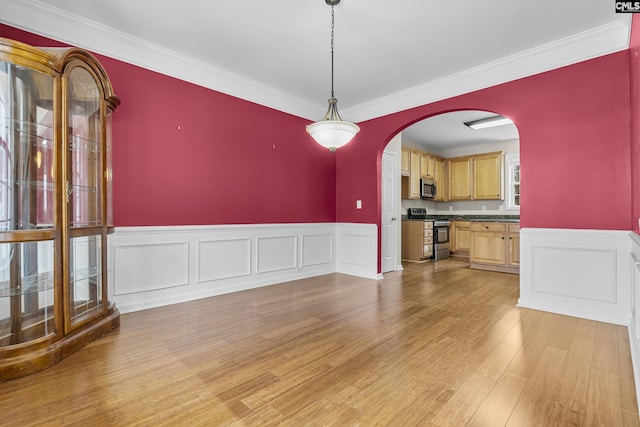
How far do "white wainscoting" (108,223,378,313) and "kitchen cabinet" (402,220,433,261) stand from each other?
2.08m

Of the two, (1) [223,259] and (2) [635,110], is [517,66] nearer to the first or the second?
(2) [635,110]

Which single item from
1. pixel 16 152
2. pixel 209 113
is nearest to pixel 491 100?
pixel 209 113

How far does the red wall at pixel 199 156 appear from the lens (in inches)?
124

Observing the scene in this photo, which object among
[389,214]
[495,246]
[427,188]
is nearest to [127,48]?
[389,214]

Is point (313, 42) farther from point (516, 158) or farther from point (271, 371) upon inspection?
point (516, 158)

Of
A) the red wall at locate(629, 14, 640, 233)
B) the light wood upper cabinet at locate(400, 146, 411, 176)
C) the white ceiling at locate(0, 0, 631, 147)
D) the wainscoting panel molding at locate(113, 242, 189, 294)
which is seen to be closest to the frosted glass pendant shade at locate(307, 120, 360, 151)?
the white ceiling at locate(0, 0, 631, 147)

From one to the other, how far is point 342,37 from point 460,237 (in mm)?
5647

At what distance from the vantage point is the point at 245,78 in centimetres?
405

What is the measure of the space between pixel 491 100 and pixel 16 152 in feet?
14.8

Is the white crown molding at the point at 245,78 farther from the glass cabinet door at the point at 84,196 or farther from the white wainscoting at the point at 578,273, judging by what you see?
the white wainscoting at the point at 578,273

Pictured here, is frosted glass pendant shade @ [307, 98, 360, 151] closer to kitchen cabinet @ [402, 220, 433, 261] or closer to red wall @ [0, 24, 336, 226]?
red wall @ [0, 24, 336, 226]

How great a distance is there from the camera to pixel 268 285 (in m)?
4.29

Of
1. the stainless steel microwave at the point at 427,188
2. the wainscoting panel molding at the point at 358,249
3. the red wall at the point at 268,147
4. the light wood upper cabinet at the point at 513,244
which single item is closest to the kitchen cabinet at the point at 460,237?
the stainless steel microwave at the point at 427,188

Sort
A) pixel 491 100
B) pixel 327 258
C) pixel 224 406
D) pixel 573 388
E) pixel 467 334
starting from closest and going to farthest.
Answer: pixel 224 406 < pixel 573 388 < pixel 467 334 < pixel 491 100 < pixel 327 258
